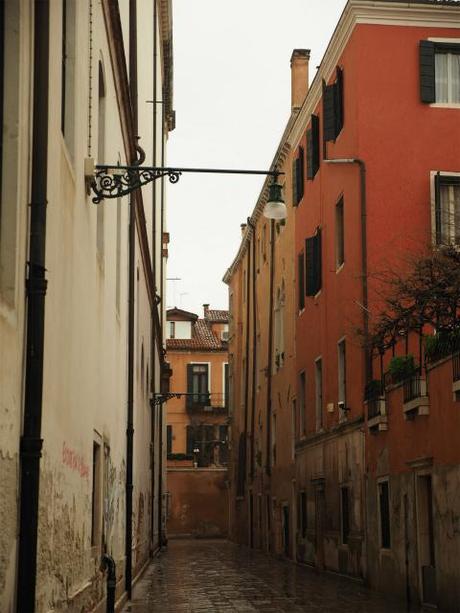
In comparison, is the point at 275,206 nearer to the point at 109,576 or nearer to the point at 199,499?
the point at 109,576

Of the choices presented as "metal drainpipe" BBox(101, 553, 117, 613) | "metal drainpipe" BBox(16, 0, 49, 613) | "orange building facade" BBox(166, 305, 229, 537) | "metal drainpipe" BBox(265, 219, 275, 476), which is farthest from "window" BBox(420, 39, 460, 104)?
"orange building facade" BBox(166, 305, 229, 537)

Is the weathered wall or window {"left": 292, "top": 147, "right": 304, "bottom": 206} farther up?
window {"left": 292, "top": 147, "right": 304, "bottom": 206}

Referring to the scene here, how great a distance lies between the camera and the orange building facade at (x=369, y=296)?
56.6 ft

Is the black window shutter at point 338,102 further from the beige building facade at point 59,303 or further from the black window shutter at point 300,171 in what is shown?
the beige building facade at point 59,303

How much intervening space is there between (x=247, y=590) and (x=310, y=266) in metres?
9.19

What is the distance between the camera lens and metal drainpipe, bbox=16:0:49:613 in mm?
6383

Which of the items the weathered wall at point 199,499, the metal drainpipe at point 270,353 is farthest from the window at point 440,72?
the weathered wall at point 199,499

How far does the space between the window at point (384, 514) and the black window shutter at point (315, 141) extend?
9.74 meters

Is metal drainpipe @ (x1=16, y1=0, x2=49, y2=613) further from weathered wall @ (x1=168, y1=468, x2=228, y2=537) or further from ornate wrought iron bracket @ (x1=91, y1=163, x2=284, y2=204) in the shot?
weathered wall @ (x1=168, y1=468, x2=228, y2=537)

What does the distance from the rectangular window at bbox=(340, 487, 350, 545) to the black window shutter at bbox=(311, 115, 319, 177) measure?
808cm

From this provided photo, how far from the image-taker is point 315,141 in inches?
1081

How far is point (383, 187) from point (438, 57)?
3151mm

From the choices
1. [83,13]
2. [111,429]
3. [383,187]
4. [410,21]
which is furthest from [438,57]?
[83,13]

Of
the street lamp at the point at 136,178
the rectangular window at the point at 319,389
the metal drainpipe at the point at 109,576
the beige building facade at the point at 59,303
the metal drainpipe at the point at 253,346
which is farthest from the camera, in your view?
the metal drainpipe at the point at 253,346
